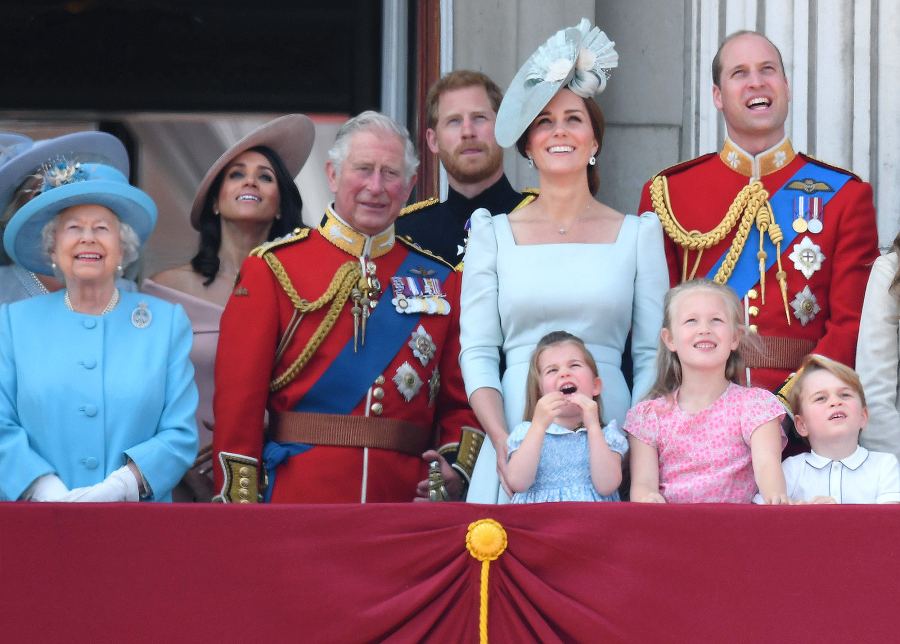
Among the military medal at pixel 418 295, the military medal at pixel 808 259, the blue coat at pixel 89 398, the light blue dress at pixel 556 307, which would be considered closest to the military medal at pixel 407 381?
the military medal at pixel 418 295

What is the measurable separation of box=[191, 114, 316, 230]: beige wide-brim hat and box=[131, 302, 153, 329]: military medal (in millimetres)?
836

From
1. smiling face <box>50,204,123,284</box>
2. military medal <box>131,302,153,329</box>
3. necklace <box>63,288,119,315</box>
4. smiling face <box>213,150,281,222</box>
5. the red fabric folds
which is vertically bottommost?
the red fabric folds

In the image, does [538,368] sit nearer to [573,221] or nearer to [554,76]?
[573,221]

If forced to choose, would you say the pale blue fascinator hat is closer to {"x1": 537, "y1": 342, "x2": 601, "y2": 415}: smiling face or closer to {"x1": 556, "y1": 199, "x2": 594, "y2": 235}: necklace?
{"x1": 556, "y1": 199, "x2": 594, "y2": 235}: necklace

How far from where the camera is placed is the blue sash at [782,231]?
454cm

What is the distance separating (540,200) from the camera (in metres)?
4.38

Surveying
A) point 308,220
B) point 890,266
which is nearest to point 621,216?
point 890,266

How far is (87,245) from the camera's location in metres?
4.30

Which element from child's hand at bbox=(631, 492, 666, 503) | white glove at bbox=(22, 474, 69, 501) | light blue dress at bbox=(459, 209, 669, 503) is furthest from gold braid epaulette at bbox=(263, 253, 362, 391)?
child's hand at bbox=(631, 492, 666, 503)

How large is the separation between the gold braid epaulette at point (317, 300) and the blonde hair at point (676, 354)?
35.4 inches

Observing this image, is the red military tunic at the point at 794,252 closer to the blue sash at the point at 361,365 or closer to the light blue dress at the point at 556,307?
the light blue dress at the point at 556,307

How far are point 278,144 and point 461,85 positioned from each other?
57cm

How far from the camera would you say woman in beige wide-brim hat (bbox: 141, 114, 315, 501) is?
5.09 m

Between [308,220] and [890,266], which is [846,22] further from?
[308,220]
